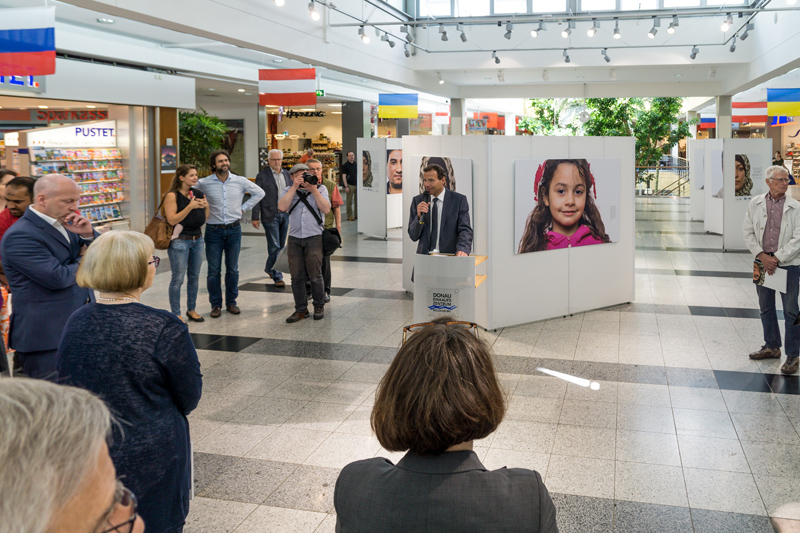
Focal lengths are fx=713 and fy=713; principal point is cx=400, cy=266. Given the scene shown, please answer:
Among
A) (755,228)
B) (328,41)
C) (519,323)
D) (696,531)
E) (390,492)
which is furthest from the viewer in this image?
(328,41)

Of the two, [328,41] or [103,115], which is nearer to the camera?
[328,41]

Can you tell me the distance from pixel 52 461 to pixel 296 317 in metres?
6.74

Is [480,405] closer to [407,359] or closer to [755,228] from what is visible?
[407,359]

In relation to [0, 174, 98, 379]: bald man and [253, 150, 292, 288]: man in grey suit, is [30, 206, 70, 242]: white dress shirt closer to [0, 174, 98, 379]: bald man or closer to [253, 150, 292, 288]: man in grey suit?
[0, 174, 98, 379]: bald man

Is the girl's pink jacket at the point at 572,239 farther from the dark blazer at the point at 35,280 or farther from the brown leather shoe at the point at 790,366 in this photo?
the dark blazer at the point at 35,280

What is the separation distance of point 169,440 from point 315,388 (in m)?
3.06

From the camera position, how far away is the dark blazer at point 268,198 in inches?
374

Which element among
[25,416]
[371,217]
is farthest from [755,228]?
[371,217]

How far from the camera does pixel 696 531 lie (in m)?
3.30

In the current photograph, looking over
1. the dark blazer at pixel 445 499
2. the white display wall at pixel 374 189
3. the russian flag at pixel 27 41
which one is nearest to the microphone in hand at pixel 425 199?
the russian flag at pixel 27 41

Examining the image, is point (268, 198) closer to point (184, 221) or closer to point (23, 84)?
point (184, 221)

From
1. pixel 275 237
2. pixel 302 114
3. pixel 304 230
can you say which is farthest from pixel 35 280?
pixel 302 114

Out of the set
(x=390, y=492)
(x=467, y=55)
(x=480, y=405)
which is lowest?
(x=390, y=492)

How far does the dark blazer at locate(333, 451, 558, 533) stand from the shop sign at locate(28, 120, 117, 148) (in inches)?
489
